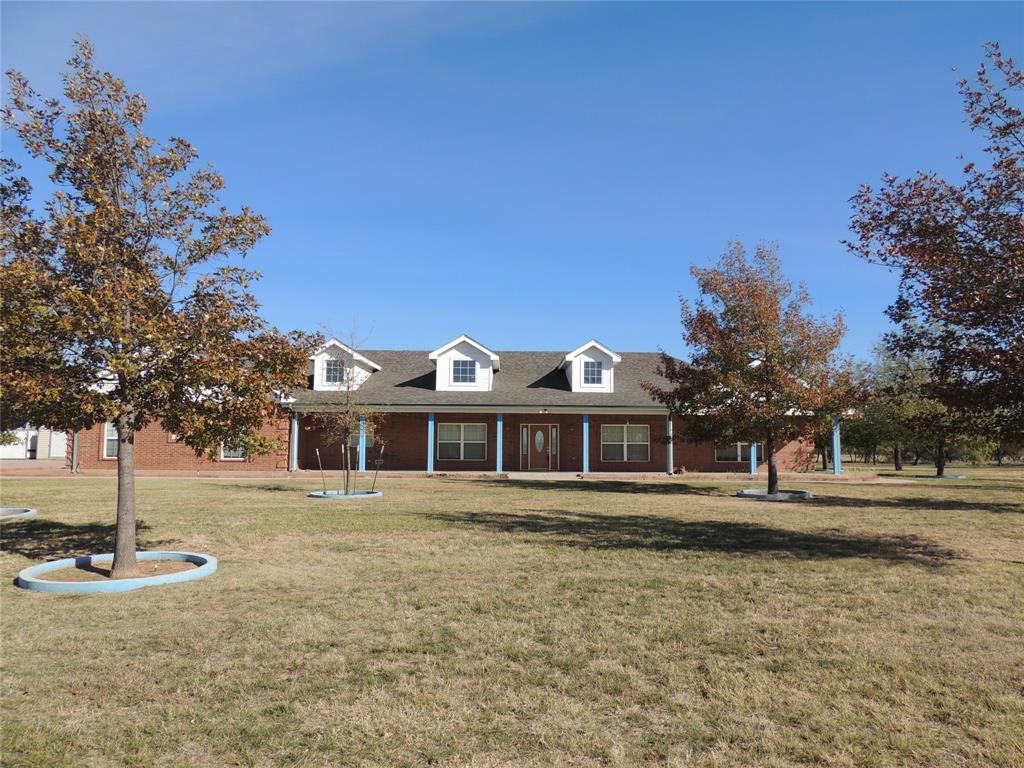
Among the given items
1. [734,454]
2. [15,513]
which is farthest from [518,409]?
[15,513]

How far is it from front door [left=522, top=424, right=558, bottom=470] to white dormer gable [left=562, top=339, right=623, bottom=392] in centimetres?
220

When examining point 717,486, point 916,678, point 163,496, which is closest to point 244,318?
point 916,678

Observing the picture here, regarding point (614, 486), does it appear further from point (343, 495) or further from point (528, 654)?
point (528, 654)

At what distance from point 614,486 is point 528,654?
61.4 feet

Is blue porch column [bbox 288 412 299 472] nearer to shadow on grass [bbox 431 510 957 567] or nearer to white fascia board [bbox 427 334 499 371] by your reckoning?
white fascia board [bbox 427 334 499 371]

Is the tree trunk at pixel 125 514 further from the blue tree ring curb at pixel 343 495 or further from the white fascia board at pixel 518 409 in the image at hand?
the white fascia board at pixel 518 409

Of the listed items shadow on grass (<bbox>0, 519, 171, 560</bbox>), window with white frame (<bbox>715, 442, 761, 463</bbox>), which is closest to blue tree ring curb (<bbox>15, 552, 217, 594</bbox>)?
shadow on grass (<bbox>0, 519, 171, 560</bbox>)

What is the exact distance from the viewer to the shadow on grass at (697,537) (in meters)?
10.3

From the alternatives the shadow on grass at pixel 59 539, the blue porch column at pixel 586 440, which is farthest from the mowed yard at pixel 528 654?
the blue porch column at pixel 586 440

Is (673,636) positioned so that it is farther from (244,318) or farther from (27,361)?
(27,361)

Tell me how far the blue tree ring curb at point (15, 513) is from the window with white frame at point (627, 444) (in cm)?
2192

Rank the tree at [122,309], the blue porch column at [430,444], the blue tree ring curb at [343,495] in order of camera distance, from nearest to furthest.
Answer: the tree at [122,309] < the blue tree ring curb at [343,495] < the blue porch column at [430,444]

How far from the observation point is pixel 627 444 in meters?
31.6

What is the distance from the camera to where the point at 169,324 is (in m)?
8.02
